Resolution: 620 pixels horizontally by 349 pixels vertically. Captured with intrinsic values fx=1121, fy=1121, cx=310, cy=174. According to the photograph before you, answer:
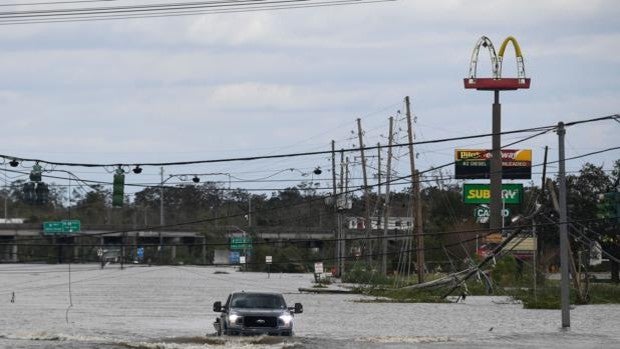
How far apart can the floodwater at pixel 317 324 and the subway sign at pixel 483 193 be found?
142ft

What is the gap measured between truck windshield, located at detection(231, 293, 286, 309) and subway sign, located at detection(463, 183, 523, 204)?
316 ft

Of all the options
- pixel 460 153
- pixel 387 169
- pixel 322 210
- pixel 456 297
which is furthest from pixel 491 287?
pixel 322 210

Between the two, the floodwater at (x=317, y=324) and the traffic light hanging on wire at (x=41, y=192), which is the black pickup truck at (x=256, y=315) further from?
the traffic light hanging on wire at (x=41, y=192)

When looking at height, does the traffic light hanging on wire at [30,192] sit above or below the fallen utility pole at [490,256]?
above

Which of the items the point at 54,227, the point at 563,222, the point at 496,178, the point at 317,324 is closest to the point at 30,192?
the point at 317,324

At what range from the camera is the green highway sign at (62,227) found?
135 metres

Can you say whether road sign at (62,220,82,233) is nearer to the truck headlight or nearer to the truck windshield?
the truck windshield

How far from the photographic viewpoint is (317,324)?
53812 millimetres

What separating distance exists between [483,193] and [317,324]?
7874 cm

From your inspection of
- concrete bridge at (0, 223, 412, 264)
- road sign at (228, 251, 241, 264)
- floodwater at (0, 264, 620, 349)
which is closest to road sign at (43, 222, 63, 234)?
concrete bridge at (0, 223, 412, 264)

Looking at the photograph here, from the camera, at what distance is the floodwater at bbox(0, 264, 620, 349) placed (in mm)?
37969

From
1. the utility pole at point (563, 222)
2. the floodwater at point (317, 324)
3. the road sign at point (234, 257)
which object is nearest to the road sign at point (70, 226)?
the floodwater at point (317, 324)

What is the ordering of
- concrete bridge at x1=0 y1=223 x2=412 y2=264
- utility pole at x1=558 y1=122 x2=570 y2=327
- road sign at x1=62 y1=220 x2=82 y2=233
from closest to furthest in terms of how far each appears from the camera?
utility pole at x1=558 y1=122 x2=570 y2=327, road sign at x1=62 y1=220 x2=82 y2=233, concrete bridge at x1=0 y1=223 x2=412 y2=264

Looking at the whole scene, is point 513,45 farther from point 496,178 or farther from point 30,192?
point 30,192
